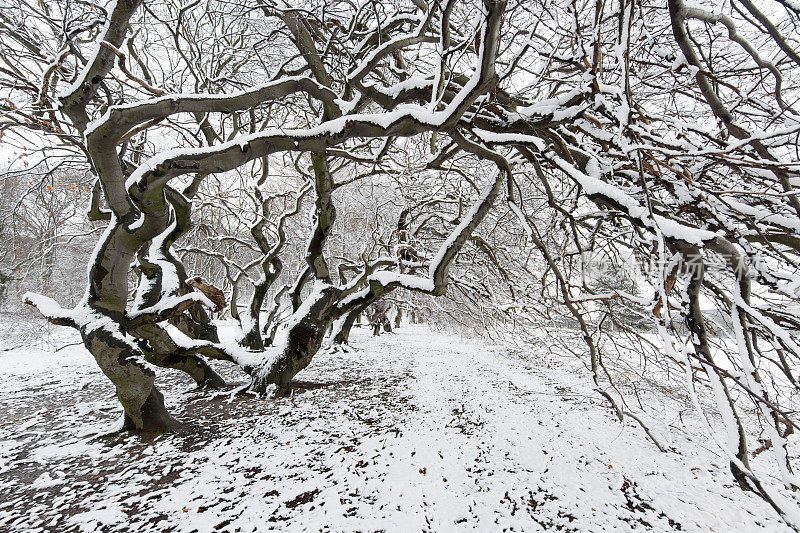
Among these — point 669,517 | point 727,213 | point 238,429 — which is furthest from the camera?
point 238,429

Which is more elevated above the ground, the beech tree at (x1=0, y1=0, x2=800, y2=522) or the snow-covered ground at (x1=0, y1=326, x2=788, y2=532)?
the beech tree at (x1=0, y1=0, x2=800, y2=522)

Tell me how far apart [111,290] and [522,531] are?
456 centimetres

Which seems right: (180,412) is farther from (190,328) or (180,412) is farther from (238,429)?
(190,328)

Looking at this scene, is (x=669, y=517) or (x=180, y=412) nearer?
(x=669, y=517)

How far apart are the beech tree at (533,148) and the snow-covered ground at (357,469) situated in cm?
67

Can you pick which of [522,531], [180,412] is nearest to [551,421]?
[522,531]

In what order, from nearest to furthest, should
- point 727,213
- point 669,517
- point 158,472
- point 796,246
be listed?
point 796,246
point 727,213
point 669,517
point 158,472

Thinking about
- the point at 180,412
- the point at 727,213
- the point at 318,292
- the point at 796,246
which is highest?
the point at 727,213

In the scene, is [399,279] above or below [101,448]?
above

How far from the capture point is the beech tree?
1.53 metres

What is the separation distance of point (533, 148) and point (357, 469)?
335cm

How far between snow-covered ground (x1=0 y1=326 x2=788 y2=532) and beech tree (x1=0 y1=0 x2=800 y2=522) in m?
0.67

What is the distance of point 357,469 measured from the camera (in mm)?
3279

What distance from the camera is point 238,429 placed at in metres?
4.10
